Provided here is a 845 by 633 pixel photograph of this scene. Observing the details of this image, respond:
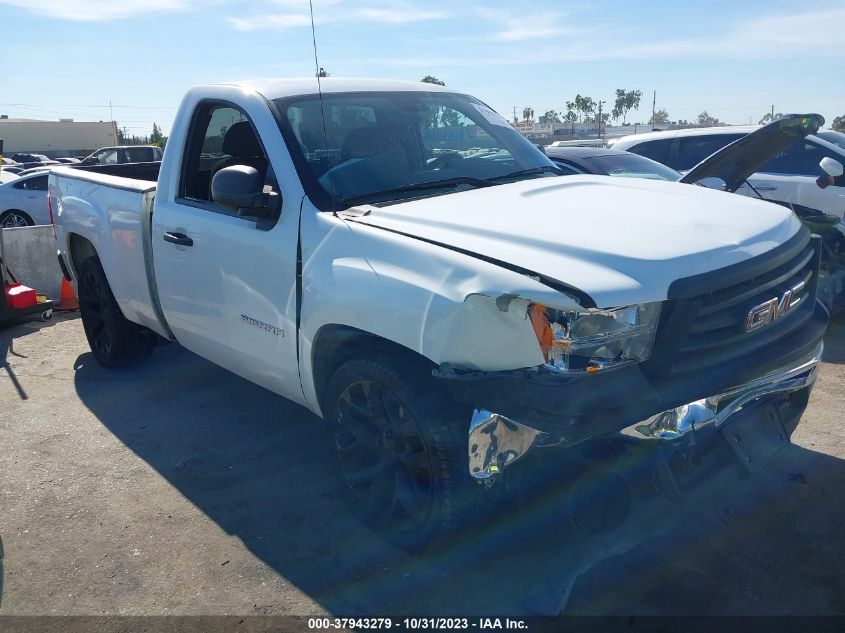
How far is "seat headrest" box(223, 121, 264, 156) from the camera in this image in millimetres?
4156

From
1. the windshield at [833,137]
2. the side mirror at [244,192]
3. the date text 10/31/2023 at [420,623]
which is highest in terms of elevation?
the windshield at [833,137]

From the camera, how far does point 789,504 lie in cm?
361

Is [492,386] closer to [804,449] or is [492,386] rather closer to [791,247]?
[791,247]

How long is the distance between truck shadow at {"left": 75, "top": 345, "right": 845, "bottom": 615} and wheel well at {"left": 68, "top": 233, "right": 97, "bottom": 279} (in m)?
2.09

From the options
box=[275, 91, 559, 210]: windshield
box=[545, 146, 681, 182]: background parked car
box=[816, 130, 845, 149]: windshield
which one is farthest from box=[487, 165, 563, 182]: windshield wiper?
box=[816, 130, 845, 149]: windshield

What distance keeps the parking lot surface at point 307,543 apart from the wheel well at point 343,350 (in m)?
0.72

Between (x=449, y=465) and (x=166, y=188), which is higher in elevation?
(x=166, y=188)

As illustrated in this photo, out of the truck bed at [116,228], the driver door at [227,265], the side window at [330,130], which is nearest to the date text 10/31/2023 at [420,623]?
the driver door at [227,265]

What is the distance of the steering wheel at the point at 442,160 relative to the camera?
3931 millimetres

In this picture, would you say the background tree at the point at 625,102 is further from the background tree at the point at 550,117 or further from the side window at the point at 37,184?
the side window at the point at 37,184

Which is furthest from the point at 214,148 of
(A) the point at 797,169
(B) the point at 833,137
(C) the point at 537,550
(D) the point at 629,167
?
(B) the point at 833,137

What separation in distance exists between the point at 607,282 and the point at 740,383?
0.74m

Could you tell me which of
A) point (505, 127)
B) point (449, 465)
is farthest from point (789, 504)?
point (505, 127)

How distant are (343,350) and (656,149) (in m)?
7.54
